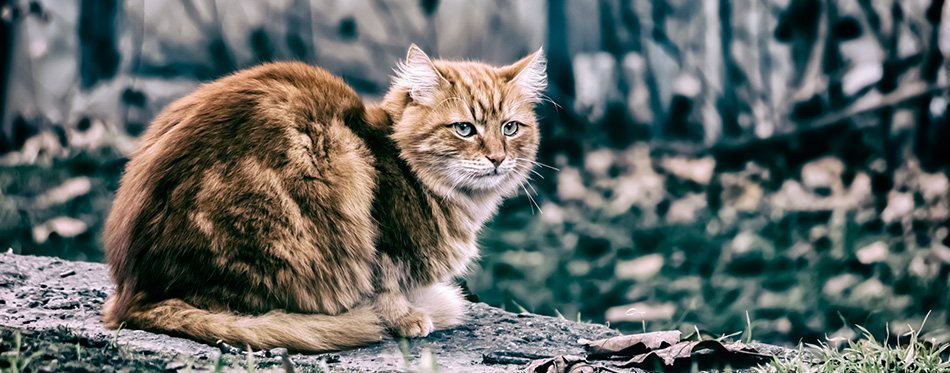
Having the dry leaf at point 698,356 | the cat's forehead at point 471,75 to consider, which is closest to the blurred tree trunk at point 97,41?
the cat's forehead at point 471,75

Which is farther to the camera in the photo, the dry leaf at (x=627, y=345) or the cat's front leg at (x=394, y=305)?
the cat's front leg at (x=394, y=305)

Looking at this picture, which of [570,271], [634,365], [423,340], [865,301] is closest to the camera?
[634,365]

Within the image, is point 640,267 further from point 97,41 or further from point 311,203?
point 97,41

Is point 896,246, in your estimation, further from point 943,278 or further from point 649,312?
point 649,312

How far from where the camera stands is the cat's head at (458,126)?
2953 mm

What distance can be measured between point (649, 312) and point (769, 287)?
84 centimetres

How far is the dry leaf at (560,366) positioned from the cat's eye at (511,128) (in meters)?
1.05

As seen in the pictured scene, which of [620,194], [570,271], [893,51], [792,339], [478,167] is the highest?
[893,51]

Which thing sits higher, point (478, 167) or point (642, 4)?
point (642, 4)

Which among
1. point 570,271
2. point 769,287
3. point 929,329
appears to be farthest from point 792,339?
point 570,271

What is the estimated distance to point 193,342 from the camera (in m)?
2.43

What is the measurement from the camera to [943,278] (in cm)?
406

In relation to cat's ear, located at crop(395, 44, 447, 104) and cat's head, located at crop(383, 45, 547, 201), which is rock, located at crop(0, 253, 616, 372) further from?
cat's ear, located at crop(395, 44, 447, 104)

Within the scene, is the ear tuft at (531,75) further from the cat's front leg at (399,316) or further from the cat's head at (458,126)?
the cat's front leg at (399,316)
